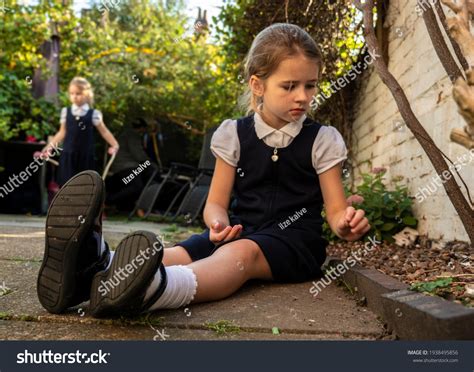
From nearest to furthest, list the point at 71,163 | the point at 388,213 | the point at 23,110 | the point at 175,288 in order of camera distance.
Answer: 1. the point at 175,288
2. the point at 388,213
3. the point at 71,163
4. the point at 23,110

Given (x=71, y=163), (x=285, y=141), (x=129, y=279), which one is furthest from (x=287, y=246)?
(x=71, y=163)

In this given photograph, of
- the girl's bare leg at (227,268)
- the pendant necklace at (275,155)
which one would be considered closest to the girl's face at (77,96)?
the pendant necklace at (275,155)

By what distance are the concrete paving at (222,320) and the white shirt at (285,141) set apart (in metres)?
0.51

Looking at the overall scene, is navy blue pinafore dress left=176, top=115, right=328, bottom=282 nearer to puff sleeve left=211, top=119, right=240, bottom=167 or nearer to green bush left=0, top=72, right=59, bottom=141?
puff sleeve left=211, top=119, right=240, bottom=167

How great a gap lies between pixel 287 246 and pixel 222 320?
48cm

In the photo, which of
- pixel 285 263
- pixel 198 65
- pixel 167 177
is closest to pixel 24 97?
pixel 167 177

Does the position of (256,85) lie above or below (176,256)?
above

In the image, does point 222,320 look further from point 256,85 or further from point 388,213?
point 388,213

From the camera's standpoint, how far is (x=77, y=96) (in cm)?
511

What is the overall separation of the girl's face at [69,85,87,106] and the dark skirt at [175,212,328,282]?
361 cm

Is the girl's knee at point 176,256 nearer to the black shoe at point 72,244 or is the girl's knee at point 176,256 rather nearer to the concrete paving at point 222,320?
the concrete paving at point 222,320

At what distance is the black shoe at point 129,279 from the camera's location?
120cm

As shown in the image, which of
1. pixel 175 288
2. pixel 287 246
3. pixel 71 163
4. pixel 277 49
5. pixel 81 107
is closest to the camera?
pixel 175 288
